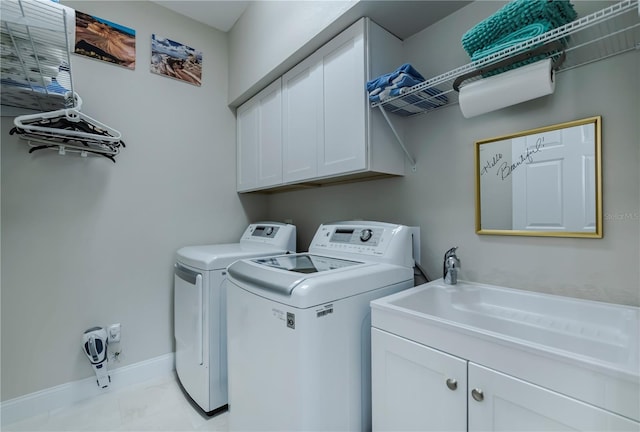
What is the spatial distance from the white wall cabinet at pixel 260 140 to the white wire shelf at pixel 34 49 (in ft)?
3.87

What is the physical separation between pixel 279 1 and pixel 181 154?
Answer: 54.3 inches

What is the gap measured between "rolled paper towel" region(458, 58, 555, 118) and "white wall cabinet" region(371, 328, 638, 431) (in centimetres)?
101

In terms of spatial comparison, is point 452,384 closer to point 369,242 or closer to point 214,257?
point 369,242

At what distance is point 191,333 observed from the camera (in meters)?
1.83

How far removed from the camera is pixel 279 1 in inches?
77.6

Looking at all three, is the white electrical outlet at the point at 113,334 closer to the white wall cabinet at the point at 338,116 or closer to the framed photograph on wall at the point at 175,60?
the white wall cabinet at the point at 338,116

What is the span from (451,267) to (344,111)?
100 centimetres

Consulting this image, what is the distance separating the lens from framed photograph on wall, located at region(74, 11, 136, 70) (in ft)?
6.45

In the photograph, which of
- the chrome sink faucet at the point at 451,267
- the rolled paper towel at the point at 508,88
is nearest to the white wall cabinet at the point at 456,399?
the chrome sink faucet at the point at 451,267

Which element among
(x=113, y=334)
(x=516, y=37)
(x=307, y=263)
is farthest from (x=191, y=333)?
(x=516, y=37)

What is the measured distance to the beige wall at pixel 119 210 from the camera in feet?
5.93

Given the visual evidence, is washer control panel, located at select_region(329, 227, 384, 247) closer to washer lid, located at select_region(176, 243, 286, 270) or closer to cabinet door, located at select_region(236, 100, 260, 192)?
washer lid, located at select_region(176, 243, 286, 270)

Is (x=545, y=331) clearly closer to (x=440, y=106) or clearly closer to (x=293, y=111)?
(x=440, y=106)

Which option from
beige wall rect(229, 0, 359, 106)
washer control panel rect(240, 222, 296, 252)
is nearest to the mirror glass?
beige wall rect(229, 0, 359, 106)
